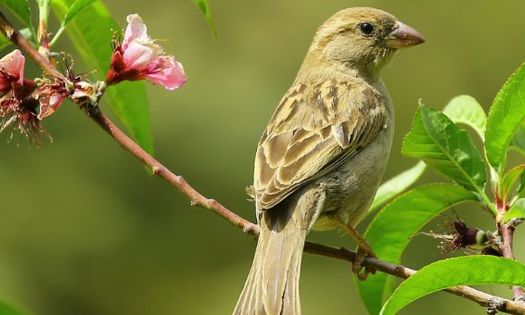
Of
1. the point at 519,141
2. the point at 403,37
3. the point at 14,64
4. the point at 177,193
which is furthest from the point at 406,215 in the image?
the point at 177,193

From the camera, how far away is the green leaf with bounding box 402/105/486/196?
341 cm

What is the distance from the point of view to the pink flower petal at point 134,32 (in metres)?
3.38

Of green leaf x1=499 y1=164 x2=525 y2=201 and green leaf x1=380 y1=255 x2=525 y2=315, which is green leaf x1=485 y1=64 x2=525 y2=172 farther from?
green leaf x1=380 y1=255 x2=525 y2=315

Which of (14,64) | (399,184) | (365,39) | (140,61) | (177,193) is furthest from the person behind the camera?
(177,193)

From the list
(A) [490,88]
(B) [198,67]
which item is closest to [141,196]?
(B) [198,67]

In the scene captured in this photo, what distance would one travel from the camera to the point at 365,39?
17.2ft

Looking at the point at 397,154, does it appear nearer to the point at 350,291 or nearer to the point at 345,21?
the point at 350,291

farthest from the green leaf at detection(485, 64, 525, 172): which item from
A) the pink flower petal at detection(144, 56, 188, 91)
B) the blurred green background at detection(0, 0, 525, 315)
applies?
the blurred green background at detection(0, 0, 525, 315)

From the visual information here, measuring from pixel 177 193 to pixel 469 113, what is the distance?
253 inches

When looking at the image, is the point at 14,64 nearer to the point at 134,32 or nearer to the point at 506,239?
the point at 134,32

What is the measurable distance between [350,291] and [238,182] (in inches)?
60.7

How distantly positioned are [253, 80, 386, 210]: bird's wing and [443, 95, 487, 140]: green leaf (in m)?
0.63

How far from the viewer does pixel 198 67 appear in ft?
36.6

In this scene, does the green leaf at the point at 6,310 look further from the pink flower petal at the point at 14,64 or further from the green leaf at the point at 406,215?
the green leaf at the point at 406,215
